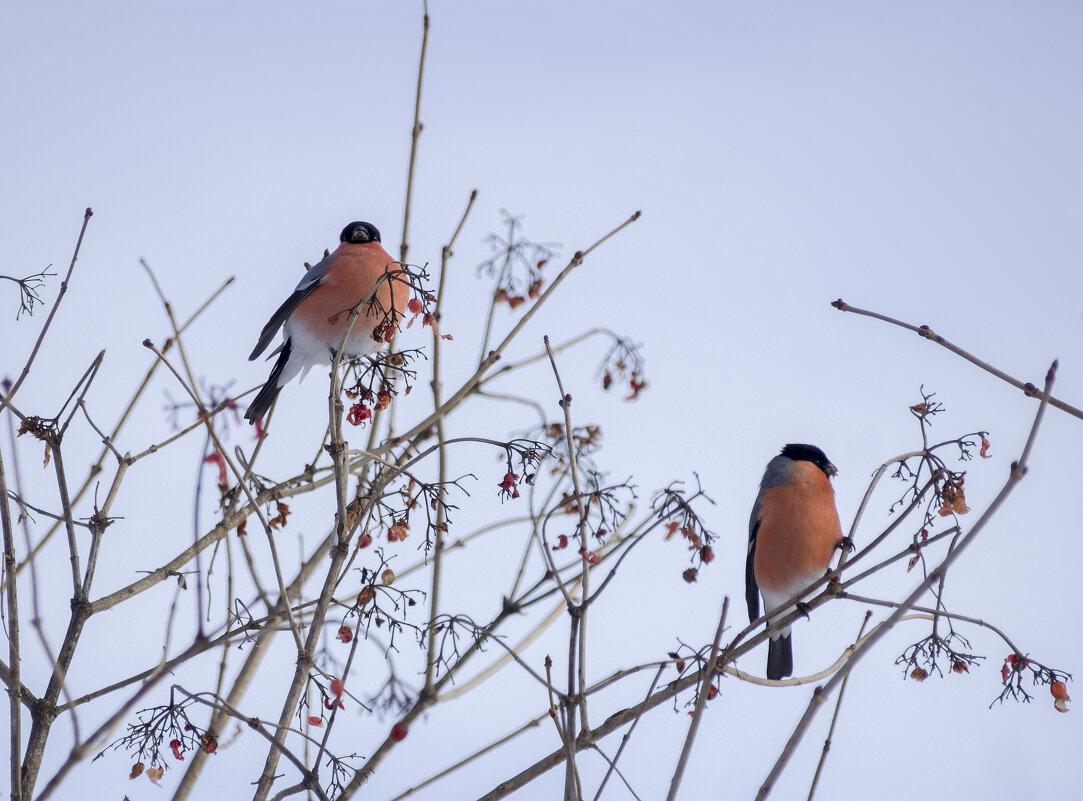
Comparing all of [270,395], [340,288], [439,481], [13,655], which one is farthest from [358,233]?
[13,655]

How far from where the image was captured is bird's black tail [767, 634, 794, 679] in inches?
173

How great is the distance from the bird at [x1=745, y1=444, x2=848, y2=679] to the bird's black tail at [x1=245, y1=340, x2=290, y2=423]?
1982 millimetres

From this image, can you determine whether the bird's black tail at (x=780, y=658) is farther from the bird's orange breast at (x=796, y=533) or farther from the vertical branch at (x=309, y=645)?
the vertical branch at (x=309, y=645)

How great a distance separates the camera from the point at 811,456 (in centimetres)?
447

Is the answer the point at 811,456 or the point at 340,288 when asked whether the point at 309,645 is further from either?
the point at 811,456

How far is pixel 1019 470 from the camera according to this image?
4.90 ft

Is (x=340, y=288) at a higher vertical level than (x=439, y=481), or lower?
higher

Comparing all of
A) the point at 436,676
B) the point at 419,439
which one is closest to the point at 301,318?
the point at 419,439

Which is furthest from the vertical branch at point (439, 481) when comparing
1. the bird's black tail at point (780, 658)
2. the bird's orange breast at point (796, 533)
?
the bird's black tail at point (780, 658)

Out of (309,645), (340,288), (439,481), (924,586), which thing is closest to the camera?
(924,586)

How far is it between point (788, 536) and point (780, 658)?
71 cm

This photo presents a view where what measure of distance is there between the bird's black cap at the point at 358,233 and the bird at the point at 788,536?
6.30ft

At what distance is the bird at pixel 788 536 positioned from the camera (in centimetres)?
400

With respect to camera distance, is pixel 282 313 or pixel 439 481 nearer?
pixel 439 481
